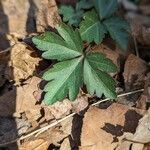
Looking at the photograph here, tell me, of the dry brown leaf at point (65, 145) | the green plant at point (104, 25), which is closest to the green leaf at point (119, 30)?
the green plant at point (104, 25)

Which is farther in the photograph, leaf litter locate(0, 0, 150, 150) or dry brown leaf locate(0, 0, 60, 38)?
dry brown leaf locate(0, 0, 60, 38)

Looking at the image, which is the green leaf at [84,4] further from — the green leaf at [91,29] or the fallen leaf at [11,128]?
the fallen leaf at [11,128]

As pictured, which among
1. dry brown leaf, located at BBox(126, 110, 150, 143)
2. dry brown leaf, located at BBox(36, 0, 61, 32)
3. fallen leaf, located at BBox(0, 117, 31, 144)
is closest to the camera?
dry brown leaf, located at BBox(126, 110, 150, 143)

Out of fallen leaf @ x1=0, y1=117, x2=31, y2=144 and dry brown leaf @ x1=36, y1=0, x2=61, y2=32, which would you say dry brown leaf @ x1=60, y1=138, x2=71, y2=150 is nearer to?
fallen leaf @ x1=0, y1=117, x2=31, y2=144

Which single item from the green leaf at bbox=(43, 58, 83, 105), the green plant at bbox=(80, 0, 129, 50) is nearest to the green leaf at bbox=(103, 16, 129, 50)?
the green plant at bbox=(80, 0, 129, 50)

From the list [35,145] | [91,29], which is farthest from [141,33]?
[35,145]

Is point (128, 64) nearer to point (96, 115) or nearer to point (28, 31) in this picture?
point (96, 115)

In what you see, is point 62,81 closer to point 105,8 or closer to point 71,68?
point 71,68

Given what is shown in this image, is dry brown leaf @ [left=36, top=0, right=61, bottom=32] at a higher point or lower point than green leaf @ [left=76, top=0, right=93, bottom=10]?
lower

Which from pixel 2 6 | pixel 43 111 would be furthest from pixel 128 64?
pixel 2 6
